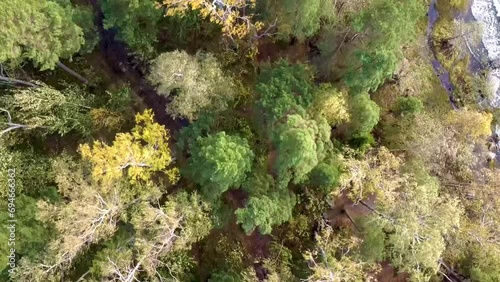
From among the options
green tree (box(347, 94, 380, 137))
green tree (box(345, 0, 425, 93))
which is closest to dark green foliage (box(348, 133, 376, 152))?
green tree (box(347, 94, 380, 137))

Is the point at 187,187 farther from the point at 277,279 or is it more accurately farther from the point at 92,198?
the point at 277,279

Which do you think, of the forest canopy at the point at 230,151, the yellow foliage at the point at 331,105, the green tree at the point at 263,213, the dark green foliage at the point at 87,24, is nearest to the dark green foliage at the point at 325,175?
the forest canopy at the point at 230,151

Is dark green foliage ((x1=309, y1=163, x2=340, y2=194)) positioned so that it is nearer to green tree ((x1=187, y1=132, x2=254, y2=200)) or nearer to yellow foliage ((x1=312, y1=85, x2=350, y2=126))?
yellow foliage ((x1=312, y1=85, x2=350, y2=126))

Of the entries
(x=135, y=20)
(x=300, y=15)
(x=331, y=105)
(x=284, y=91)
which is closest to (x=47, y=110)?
(x=135, y=20)

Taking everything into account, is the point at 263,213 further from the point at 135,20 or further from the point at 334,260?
the point at 135,20

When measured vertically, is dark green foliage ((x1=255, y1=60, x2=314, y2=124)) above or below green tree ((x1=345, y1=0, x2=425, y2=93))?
below
